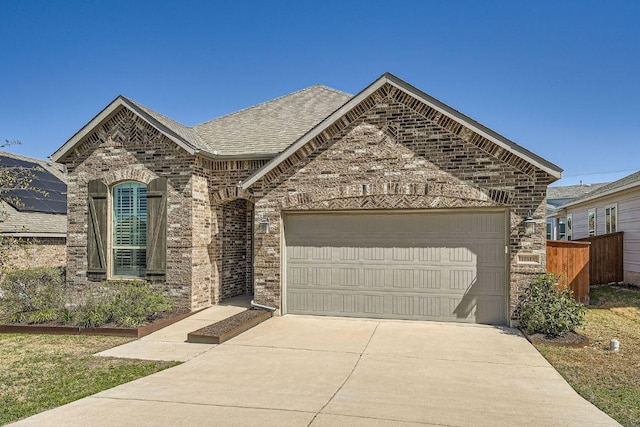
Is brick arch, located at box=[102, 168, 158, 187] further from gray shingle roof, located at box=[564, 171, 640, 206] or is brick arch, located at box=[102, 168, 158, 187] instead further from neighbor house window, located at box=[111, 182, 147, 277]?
gray shingle roof, located at box=[564, 171, 640, 206]

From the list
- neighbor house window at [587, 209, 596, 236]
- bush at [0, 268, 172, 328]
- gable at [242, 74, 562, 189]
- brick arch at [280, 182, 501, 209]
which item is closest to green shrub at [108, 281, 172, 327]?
bush at [0, 268, 172, 328]

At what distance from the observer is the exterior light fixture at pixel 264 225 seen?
1038 centimetres

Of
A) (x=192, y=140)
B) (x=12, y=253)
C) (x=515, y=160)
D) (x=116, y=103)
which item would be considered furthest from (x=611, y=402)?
(x=12, y=253)

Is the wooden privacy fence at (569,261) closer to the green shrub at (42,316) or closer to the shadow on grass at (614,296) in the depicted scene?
the shadow on grass at (614,296)

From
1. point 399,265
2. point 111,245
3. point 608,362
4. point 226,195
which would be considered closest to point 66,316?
point 111,245

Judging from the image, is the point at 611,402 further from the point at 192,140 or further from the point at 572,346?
the point at 192,140

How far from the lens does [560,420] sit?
4.57 meters

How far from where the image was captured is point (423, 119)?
9.52 m

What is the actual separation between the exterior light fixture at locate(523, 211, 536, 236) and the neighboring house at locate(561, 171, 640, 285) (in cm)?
715

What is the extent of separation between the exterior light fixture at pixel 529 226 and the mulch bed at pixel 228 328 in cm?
600

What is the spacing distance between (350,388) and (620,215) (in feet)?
47.3

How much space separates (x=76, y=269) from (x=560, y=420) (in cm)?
1160

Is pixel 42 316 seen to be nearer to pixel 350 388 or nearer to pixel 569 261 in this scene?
pixel 350 388

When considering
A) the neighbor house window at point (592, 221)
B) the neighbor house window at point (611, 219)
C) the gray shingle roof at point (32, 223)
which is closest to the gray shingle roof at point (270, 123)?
the gray shingle roof at point (32, 223)
